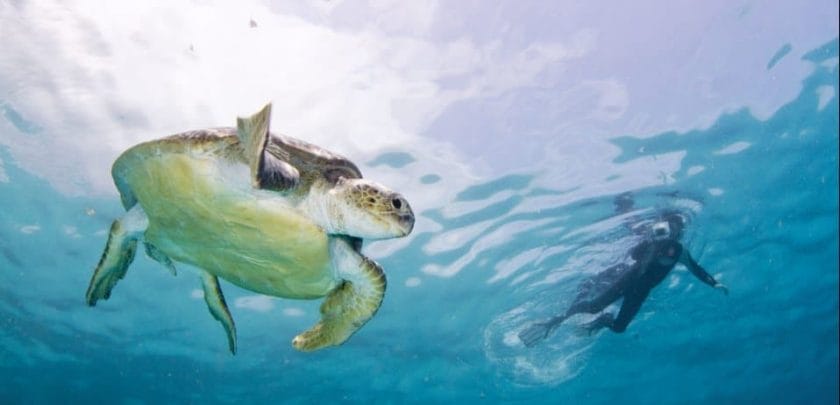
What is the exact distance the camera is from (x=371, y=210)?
3.19 m

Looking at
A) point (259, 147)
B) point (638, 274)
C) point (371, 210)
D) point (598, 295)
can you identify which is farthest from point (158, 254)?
point (598, 295)

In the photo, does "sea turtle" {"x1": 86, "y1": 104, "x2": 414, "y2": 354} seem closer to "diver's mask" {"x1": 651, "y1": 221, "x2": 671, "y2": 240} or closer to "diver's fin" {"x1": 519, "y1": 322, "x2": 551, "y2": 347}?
"diver's mask" {"x1": 651, "y1": 221, "x2": 671, "y2": 240}

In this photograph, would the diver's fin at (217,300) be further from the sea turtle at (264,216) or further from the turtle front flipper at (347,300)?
the turtle front flipper at (347,300)

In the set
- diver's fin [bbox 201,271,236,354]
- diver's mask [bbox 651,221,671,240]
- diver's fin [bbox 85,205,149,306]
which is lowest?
diver's mask [bbox 651,221,671,240]

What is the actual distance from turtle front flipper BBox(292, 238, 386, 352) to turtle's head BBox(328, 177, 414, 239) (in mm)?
376

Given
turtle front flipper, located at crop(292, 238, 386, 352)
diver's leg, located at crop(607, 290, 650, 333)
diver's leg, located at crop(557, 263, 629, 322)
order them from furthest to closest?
diver's leg, located at crop(557, 263, 629, 322) < diver's leg, located at crop(607, 290, 650, 333) < turtle front flipper, located at crop(292, 238, 386, 352)

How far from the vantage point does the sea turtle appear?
10.1ft

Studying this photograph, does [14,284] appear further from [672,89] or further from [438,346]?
[672,89]

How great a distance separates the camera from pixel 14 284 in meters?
16.0

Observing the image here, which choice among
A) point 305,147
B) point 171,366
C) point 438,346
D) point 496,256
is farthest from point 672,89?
point 171,366

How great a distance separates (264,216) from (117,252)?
6.10 ft

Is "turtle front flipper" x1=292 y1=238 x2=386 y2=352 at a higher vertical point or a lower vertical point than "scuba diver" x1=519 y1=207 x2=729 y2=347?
higher

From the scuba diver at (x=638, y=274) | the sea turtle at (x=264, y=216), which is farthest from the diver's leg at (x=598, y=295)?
the sea turtle at (x=264, y=216)

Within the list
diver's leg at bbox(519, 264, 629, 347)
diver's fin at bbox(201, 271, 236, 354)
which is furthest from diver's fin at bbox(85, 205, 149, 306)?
diver's leg at bbox(519, 264, 629, 347)
